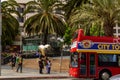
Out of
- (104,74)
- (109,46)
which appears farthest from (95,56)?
(104,74)

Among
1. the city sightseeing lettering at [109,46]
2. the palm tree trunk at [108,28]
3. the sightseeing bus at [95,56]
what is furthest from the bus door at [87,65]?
the palm tree trunk at [108,28]

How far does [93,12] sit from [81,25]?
8.82 feet

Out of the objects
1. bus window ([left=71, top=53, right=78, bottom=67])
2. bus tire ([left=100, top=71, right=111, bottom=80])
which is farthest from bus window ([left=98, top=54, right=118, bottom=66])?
bus window ([left=71, top=53, right=78, bottom=67])

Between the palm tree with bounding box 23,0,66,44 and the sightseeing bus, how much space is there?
31.5 metres

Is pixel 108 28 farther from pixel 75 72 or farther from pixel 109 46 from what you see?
pixel 75 72

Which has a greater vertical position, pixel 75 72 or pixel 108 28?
pixel 108 28

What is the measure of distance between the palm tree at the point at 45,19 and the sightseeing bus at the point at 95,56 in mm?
31497

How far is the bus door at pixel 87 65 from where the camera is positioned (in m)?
26.8

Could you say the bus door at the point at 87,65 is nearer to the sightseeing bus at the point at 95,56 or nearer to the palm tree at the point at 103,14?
the sightseeing bus at the point at 95,56

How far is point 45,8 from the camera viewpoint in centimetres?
5994

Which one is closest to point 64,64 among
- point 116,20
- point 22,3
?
point 116,20

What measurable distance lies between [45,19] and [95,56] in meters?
32.9

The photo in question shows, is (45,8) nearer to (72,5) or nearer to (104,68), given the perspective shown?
(72,5)

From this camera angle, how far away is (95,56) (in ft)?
87.9
